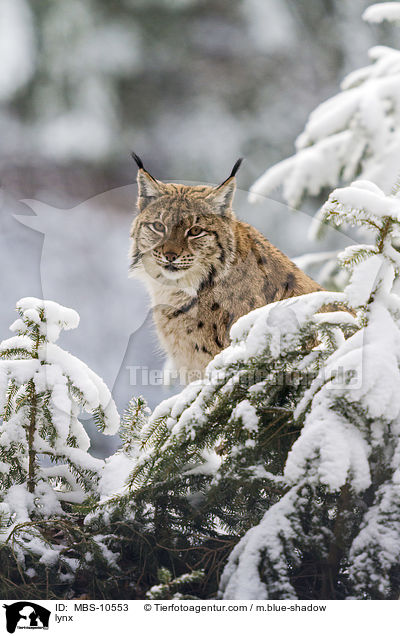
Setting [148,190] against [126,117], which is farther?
[126,117]

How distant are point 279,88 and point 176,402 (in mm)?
2022

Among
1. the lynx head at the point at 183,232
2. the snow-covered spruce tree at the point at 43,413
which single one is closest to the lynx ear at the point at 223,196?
the lynx head at the point at 183,232

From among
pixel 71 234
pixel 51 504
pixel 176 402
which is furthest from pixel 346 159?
pixel 51 504

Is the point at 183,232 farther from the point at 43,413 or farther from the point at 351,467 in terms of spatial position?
the point at 351,467

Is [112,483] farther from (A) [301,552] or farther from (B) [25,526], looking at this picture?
(A) [301,552]

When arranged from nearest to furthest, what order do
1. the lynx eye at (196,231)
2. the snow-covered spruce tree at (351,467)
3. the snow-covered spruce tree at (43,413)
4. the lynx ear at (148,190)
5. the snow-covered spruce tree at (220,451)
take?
the snow-covered spruce tree at (351,467)
the snow-covered spruce tree at (220,451)
the snow-covered spruce tree at (43,413)
the lynx ear at (148,190)
the lynx eye at (196,231)

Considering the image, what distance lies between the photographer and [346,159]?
2330 mm

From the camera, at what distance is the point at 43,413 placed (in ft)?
4.03

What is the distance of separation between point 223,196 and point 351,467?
1078 mm

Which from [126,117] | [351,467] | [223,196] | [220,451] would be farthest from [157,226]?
[351,467]
